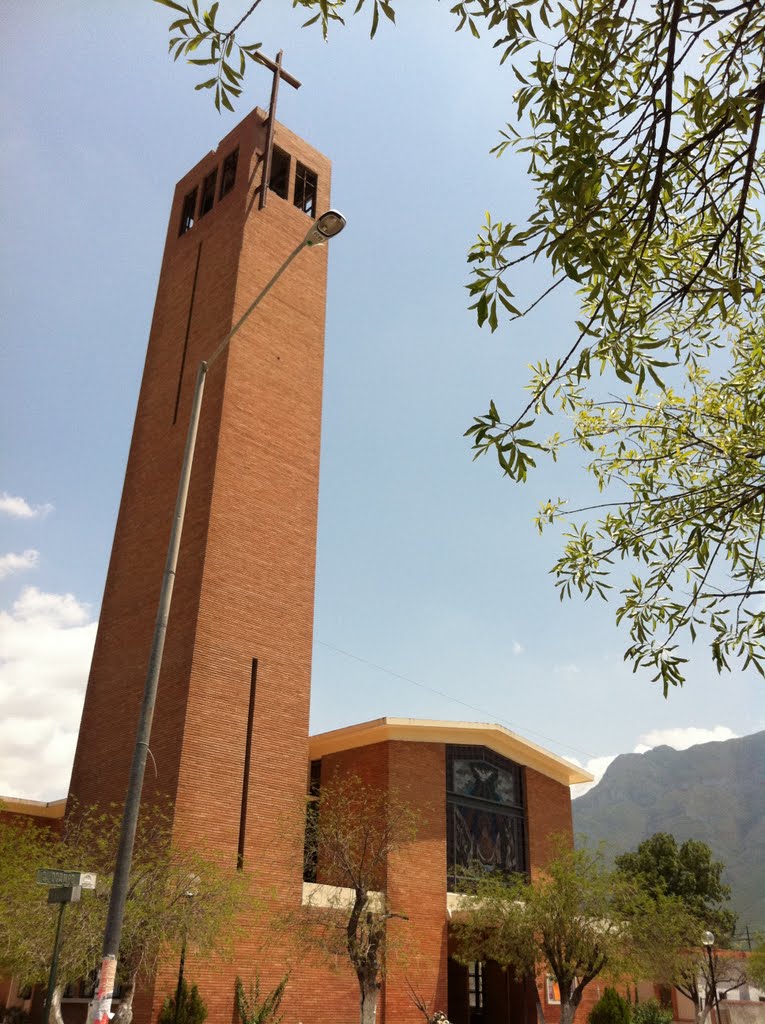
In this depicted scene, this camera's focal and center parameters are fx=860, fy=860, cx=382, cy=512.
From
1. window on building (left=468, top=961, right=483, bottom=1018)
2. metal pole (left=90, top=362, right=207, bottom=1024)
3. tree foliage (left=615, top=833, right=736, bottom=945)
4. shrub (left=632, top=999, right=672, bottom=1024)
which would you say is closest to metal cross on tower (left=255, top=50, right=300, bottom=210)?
metal pole (left=90, top=362, right=207, bottom=1024)

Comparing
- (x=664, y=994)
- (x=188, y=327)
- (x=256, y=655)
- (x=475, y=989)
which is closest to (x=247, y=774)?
(x=256, y=655)

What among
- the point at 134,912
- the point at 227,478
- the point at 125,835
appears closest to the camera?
the point at 125,835

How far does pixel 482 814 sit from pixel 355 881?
10019mm

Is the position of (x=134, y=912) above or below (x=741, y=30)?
below

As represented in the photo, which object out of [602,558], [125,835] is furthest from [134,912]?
[602,558]

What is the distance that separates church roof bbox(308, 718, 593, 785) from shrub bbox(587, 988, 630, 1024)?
8186mm

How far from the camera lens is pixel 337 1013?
2373 cm

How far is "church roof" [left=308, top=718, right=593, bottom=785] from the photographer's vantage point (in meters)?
28.9

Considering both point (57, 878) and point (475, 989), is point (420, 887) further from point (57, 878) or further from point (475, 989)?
point (57, 878)

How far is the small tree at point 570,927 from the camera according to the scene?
24500 millimetres

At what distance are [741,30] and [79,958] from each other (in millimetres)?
16086

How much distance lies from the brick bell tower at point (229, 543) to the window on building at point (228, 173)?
0.28 ft

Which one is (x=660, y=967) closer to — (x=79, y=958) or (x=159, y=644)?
(x=79, y=958)

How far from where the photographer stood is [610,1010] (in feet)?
103
